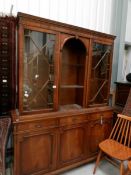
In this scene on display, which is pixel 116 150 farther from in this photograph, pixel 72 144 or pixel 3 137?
pixel 3 137

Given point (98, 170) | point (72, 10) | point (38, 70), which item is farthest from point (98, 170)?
point (72, 10)

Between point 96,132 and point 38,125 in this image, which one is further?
point 96,132

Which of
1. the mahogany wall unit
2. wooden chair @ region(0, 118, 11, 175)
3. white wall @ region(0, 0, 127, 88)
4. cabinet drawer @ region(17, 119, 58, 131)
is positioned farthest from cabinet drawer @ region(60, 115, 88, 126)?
white wall @ region(0, 0, 127, 88)

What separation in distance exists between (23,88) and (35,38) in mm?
604

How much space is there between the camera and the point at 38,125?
1945 millimetres

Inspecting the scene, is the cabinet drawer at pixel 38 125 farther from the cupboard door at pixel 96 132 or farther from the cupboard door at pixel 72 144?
the cupboard door at pixel 96 132

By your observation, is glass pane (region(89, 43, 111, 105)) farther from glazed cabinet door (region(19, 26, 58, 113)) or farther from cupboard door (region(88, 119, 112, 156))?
glazed cabinet door (region(19, 26, 58, 113))

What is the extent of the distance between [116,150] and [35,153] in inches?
41.7

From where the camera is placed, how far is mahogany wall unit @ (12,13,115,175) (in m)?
1.87

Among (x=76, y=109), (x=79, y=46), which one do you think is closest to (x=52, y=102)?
(x=76, y=109)

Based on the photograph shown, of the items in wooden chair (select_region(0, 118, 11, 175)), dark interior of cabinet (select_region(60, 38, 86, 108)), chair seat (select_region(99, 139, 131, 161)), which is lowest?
chair seat (select_region(99, 139, 131, 161))

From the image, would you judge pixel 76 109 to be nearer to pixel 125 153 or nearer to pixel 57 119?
pixel 57 119

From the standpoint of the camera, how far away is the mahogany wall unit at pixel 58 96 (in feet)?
6.14

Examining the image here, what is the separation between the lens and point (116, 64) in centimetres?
315
